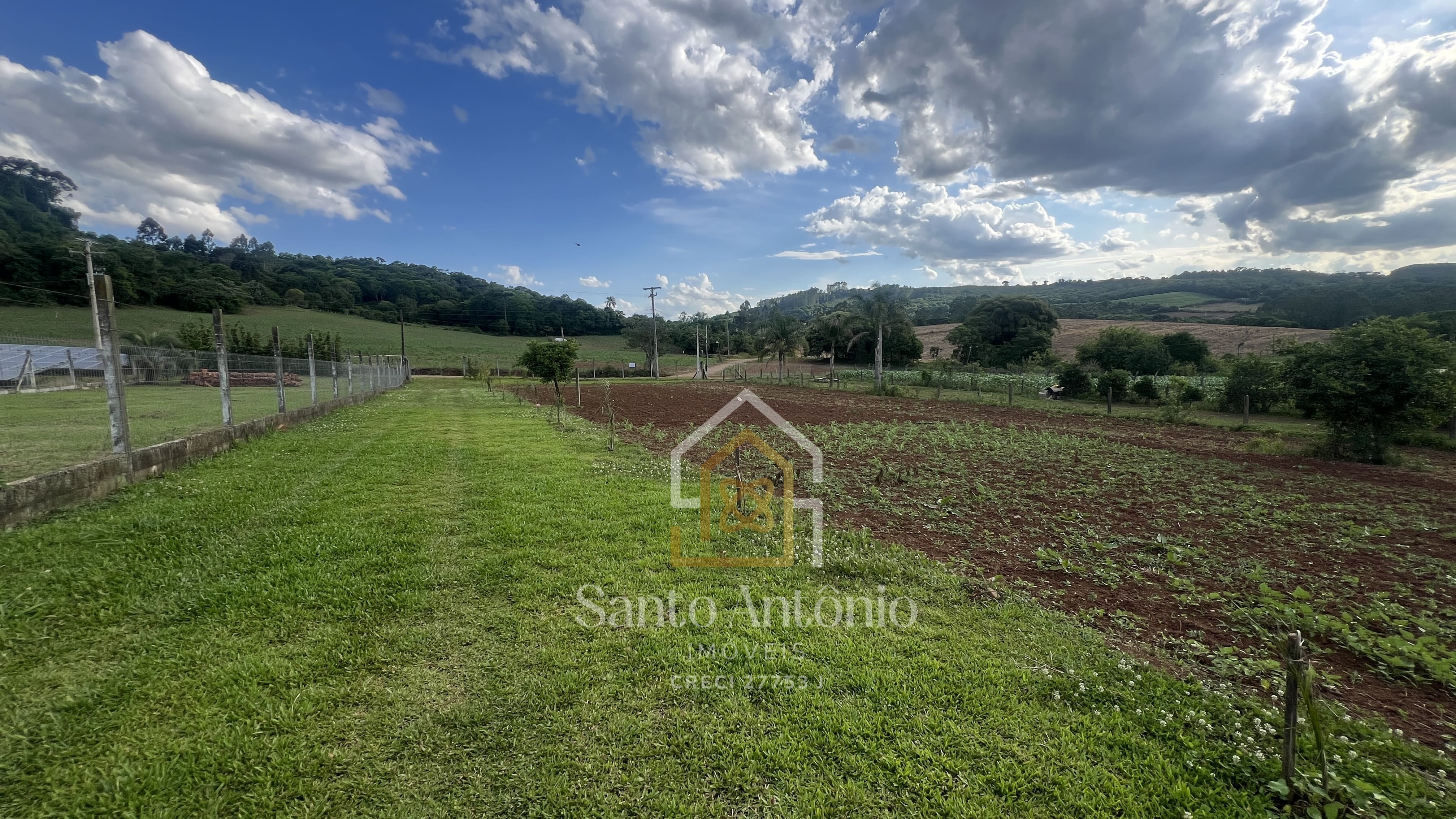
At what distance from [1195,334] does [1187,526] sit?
200ft

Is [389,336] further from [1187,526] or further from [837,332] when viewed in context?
[1187,526]

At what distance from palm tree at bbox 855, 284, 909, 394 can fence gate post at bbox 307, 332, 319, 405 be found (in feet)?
94.2

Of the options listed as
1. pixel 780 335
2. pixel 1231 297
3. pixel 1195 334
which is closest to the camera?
pixel 780 335

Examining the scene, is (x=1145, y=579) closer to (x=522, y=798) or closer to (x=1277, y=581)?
(x=1277, y=581)

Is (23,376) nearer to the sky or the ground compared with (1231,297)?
nearer to the ground

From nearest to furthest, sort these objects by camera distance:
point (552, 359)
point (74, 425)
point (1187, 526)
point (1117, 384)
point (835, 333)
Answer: point (74, 425) → point (1187, 526) → point (552, 359) → point (1117, 384) → point (835, 333)

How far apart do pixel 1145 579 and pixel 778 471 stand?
17.2ft

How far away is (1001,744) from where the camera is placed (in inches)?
99.9

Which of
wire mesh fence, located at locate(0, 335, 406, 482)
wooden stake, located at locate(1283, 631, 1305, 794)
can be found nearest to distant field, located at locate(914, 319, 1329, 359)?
wooden stake, located at locate(1283, 631, 1305, 794)

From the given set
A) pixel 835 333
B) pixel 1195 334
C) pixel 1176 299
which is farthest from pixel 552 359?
pixel 1176 299

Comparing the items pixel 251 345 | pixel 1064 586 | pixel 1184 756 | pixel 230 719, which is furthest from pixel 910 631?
pixel 251 345

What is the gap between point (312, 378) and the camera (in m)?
13.1

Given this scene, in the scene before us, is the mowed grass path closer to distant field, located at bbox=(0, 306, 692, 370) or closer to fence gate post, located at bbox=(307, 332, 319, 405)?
fence gate post, located at bbox=(307, 332, 319, 405)

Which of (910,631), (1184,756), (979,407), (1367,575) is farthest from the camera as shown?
(979,407)
